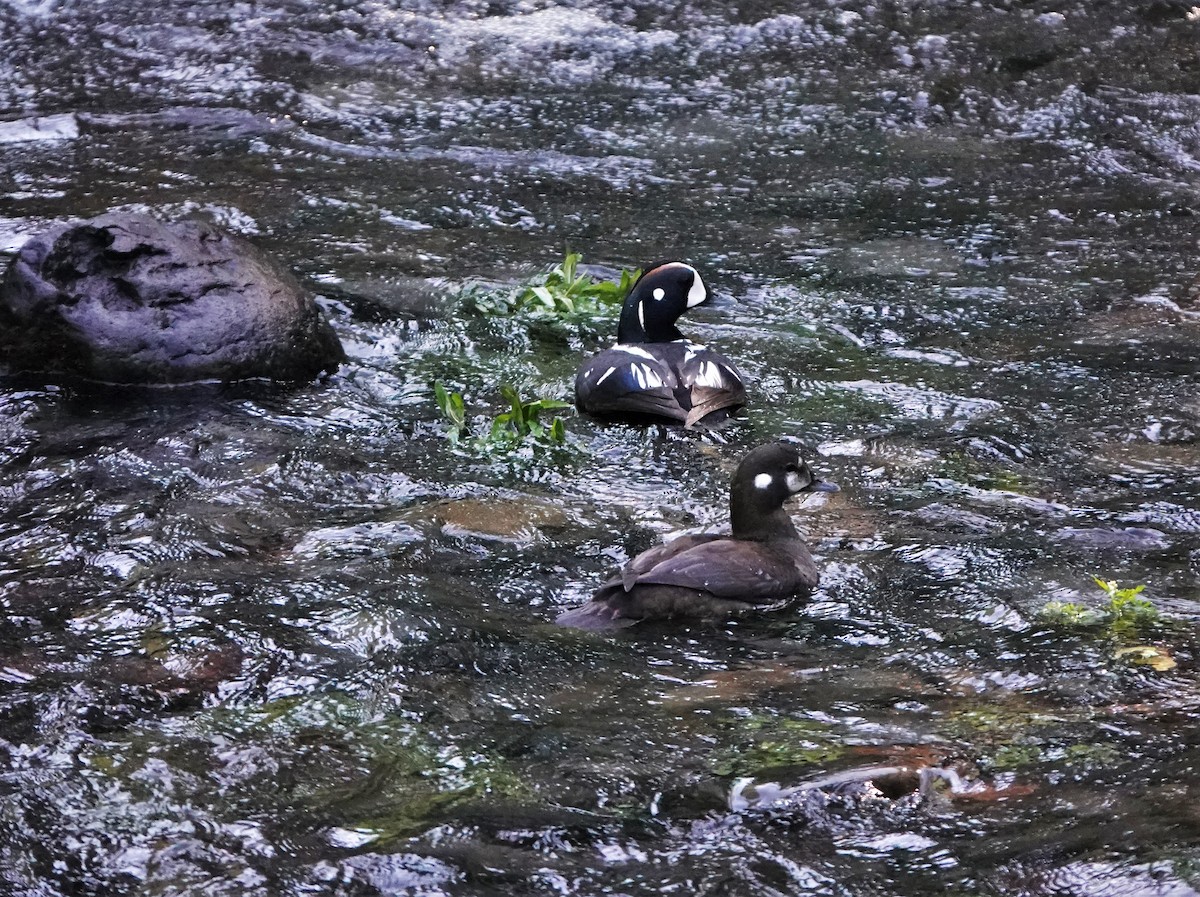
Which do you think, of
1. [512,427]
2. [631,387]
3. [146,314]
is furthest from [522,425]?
[146,314]

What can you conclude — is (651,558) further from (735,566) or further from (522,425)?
(522,425)

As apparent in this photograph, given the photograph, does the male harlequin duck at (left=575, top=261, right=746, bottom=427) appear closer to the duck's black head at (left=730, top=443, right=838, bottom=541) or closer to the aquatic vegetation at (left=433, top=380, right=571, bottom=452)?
the aquatic vegetation at (left=433, top=380, right=571, bottom=452)

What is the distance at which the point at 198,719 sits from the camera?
4.51 metres

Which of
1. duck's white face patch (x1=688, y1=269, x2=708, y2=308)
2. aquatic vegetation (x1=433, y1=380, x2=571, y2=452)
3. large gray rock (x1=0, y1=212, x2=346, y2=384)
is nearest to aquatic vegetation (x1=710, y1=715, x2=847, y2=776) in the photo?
aquatic vegetation (x1=433, y1=380, x2=571, y2=452)

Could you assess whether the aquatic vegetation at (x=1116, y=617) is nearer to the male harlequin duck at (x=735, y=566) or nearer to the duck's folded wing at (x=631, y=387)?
the male harlequin duck at (x=735, y=566)

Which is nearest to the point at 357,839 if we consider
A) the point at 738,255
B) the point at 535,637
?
the point at 535,637

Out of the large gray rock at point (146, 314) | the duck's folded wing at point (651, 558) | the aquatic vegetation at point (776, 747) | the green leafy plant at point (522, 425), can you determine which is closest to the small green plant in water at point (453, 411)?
the green leafy plant at point (522, 425)

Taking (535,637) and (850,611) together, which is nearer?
(535,637)

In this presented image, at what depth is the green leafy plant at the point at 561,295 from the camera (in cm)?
855

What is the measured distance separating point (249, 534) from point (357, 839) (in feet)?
7.41

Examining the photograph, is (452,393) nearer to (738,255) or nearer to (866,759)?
(738,255)

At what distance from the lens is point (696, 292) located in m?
7.94

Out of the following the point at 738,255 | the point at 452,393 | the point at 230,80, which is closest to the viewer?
the point at 452,393

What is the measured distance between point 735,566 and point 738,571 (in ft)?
0.09
